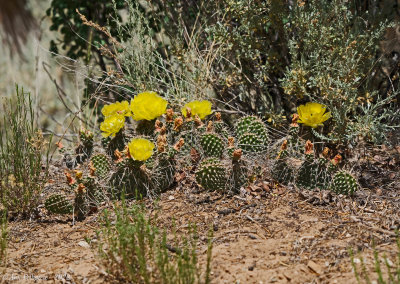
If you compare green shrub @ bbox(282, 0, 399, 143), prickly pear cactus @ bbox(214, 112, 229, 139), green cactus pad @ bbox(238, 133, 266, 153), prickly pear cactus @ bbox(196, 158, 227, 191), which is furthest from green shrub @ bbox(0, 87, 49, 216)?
green shrub @ bbox(282, 0, 399, 143)

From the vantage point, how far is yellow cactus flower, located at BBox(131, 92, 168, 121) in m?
3.72

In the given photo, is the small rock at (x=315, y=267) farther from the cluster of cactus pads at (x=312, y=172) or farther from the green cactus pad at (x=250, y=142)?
the green cactus pad at (x=250, y=142)

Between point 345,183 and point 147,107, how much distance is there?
1.31 m

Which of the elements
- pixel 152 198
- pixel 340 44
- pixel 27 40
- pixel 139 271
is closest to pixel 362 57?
pixel 340 44

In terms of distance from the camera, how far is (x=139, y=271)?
2697mm

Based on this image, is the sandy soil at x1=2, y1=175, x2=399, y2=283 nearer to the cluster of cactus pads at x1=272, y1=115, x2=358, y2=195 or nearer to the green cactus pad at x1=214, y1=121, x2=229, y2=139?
the cluster of cactus pads at x1=272, y1=115, x2=358, y2=195

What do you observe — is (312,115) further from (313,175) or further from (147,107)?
(147,107)

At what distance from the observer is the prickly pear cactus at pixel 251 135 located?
3722 millimetres

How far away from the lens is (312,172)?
3.54 metres

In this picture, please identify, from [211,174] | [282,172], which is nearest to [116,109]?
[211,174]

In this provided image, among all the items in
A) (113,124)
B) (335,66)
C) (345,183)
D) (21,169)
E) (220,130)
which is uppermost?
(335,66)

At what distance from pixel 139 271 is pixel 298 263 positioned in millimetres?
778

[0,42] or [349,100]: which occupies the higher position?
[0,42]

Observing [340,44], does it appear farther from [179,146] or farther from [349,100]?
[179,146]
